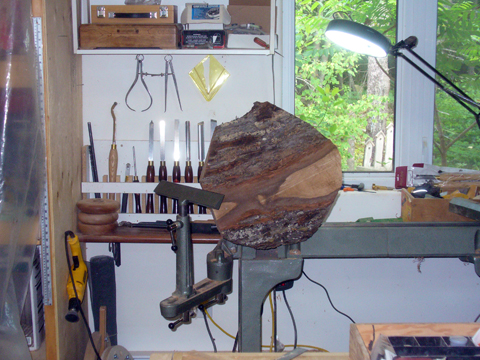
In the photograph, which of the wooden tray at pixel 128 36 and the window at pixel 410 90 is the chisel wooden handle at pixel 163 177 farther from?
the window at pixel 410 90

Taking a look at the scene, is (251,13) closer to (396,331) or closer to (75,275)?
(75,275)

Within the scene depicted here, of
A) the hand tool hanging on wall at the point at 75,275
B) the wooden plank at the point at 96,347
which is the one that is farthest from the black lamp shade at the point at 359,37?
the wooden plank at the point at 96,347

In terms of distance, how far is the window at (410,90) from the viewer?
6.22 feet

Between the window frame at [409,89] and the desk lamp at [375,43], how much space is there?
2.03ft

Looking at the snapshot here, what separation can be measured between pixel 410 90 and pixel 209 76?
1031mm

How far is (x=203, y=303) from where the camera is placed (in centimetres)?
87

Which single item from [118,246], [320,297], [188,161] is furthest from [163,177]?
[320,297]

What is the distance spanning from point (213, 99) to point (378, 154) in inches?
36.1

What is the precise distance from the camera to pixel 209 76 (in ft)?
5.94

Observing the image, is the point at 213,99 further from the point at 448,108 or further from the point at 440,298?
the point at 440,298

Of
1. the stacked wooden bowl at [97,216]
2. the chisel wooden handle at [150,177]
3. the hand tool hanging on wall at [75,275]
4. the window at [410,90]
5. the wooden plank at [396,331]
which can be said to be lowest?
the hand tool hanging on wall at [75,275]

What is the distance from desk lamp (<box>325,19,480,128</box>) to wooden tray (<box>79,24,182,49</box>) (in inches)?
28.2

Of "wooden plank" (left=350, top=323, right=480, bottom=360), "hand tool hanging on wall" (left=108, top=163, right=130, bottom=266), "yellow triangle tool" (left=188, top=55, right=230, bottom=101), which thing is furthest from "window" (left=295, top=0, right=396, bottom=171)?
"wooden plank" (left=350, top=323, right=480, bottom=360)

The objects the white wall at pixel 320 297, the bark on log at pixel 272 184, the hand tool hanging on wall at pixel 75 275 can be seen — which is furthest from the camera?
the white wall at pixel 320 297
